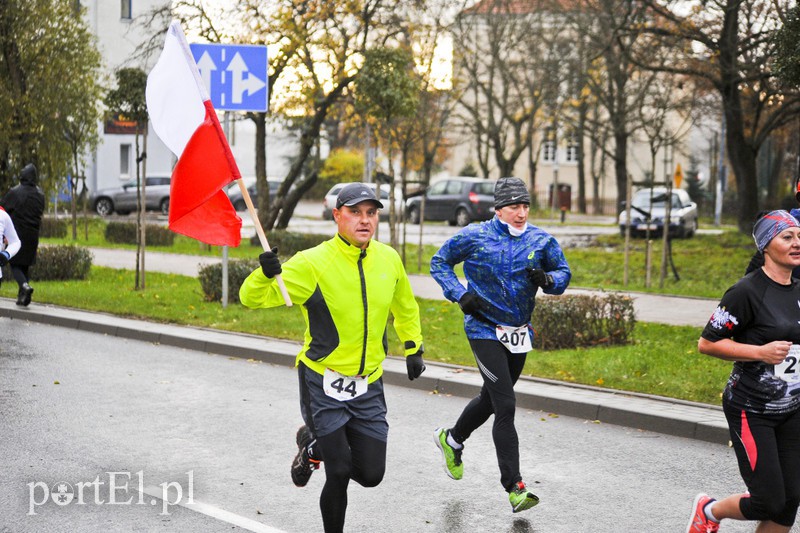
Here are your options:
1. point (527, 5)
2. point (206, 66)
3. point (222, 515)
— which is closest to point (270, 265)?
point (222, 515)

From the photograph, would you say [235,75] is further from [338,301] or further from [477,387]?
[338,301]

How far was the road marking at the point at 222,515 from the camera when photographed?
18.4ft

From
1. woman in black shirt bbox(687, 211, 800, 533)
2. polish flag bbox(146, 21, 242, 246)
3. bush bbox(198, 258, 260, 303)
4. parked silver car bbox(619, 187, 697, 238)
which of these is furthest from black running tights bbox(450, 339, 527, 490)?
parked silver car bbox(619, 187, 697, 238)

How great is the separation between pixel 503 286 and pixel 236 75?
339 inches

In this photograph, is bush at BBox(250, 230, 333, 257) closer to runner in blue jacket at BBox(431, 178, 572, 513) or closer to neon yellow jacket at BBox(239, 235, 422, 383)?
runner in blue jacket at BBox(431, 178, 572, 513)

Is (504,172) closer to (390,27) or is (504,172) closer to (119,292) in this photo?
(390,27)

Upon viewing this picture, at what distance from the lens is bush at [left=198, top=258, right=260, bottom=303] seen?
594 inches

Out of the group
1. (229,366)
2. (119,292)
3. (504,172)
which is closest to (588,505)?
(229,366)

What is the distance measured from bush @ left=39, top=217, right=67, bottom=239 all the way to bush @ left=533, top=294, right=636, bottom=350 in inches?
791

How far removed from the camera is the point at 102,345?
12359 millimetres

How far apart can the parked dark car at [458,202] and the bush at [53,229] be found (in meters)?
12.4

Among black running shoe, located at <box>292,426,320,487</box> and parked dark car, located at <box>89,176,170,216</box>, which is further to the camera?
parked dark car, located at <box>89,176,170,216</box>

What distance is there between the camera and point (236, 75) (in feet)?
46.1

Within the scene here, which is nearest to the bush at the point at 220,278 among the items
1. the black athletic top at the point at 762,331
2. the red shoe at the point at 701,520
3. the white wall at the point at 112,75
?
the red shoe at the point at 701,520
